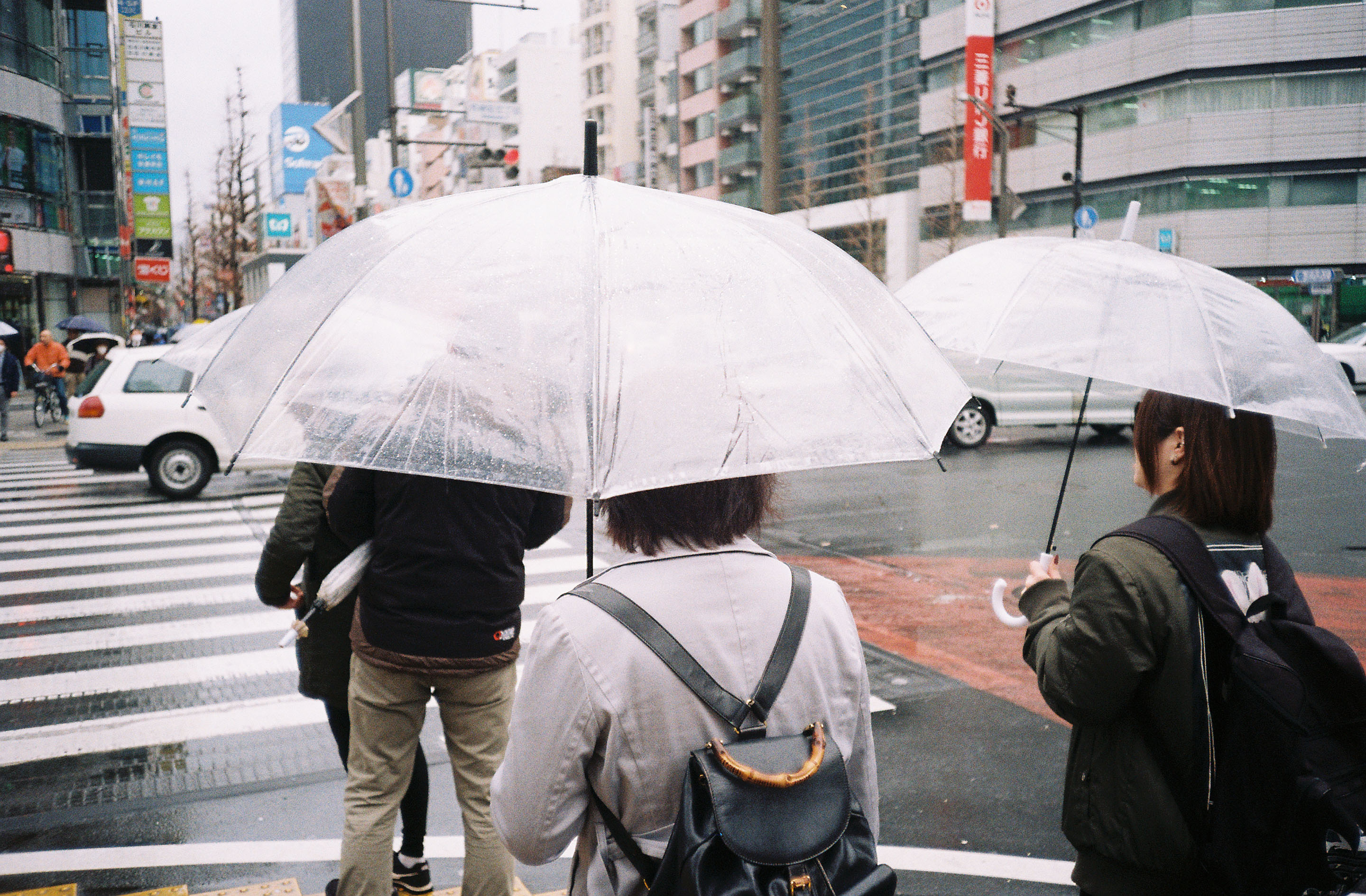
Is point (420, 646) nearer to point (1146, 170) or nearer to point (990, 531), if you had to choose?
point (990, 531)

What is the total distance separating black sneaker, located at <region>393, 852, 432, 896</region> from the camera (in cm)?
355

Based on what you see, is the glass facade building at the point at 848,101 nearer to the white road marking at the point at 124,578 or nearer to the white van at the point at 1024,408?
the white van at the point at 1024,408

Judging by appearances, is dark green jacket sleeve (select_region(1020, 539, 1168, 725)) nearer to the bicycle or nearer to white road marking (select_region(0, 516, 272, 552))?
white road marking (select_region(0, 516, 272, 552))

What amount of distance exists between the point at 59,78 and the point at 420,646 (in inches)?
1610

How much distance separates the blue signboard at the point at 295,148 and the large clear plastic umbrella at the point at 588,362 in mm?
100204

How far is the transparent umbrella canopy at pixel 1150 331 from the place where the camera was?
245cm

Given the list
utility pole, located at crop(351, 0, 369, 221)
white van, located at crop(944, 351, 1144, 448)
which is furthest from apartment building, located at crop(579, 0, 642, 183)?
white van, located at crop(944, 351, 1144, 448)

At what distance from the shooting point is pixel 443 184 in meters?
→ 102

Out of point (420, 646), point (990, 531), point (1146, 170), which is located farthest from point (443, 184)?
point (420, 646)

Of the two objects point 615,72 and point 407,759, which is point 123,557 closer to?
point 407,759

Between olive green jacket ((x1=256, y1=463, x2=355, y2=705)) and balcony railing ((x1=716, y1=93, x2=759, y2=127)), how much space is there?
194ft

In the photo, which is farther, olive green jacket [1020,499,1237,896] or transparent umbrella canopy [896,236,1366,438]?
transparent umbrella canopy [896,236,1366,438]

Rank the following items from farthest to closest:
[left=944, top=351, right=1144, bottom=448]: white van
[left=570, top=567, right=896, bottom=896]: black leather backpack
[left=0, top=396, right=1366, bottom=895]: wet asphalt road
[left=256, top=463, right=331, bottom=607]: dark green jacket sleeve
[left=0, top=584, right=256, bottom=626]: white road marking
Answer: [left=944, top=351, right=1144, bottom=448]: white van → [left=0, top=584, right=256, bottom=626]: white road marking → [left=0, top=396, right=1366, bottom=895]: wet asphalt road → [left=256, top=463, right=331, bottom=607]: dark green jacket sleeve → [left=570, top=567, right=896, bottom=896]: black leather backpack

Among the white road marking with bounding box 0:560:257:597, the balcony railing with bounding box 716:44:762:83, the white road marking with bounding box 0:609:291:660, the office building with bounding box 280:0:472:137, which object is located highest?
the office building with bounding box 280:0:472:137
